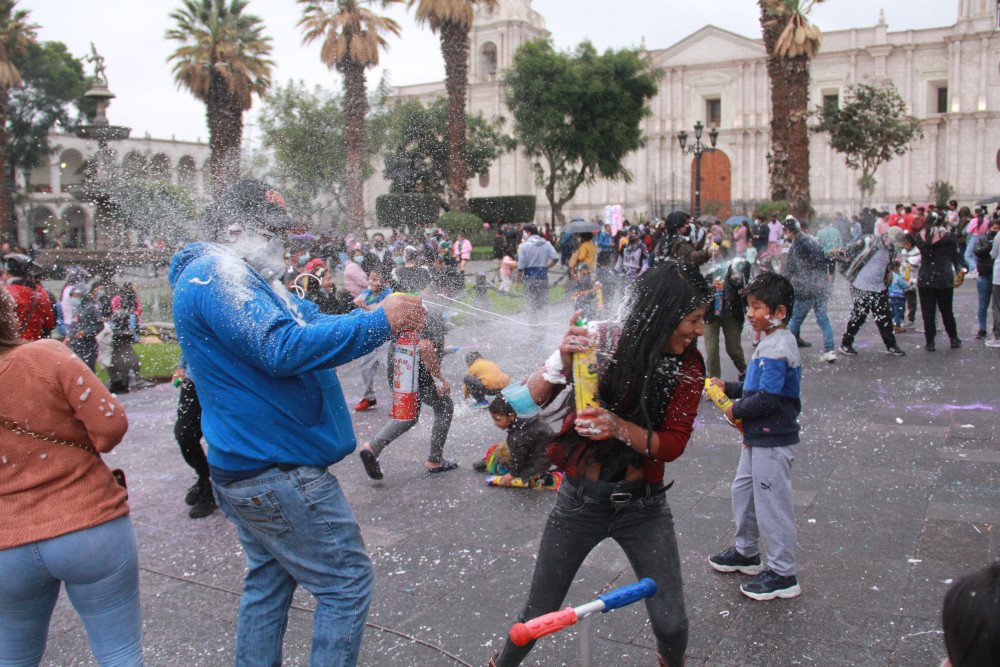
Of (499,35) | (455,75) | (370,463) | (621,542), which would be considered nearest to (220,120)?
(455,75)

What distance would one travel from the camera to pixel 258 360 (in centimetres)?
238

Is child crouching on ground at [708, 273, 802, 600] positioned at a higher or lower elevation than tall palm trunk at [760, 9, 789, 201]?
lower

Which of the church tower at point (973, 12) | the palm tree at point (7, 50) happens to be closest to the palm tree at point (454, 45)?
the palm tree at point (7, 50)

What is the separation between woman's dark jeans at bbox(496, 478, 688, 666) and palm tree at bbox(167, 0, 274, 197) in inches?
1012

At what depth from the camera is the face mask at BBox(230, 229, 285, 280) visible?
8.88ft

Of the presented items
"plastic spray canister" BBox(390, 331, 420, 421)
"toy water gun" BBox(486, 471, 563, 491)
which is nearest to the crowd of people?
"plastic spray canister" BBox(390, 331, 420, 421)

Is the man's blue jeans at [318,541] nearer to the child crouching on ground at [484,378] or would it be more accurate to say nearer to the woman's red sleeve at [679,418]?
the woman's red sleeve at [679,418]

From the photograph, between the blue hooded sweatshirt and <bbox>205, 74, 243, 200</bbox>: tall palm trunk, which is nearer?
the blue hooded sweatshirt

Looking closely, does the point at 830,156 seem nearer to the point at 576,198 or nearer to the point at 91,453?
the point at 576,198

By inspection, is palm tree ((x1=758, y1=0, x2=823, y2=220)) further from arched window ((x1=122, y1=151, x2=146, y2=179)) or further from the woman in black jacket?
arched window ((x1=122, y1=151, x2=146, y2=179))

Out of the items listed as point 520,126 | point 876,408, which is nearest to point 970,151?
point 520,126

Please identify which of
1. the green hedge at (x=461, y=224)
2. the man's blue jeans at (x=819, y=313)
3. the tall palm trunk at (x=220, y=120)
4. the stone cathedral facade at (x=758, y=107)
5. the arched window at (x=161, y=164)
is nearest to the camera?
the man's blue jeans at (x=819, y=313)

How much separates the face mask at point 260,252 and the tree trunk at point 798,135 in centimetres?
1970

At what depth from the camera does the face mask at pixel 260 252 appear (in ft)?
8.88
